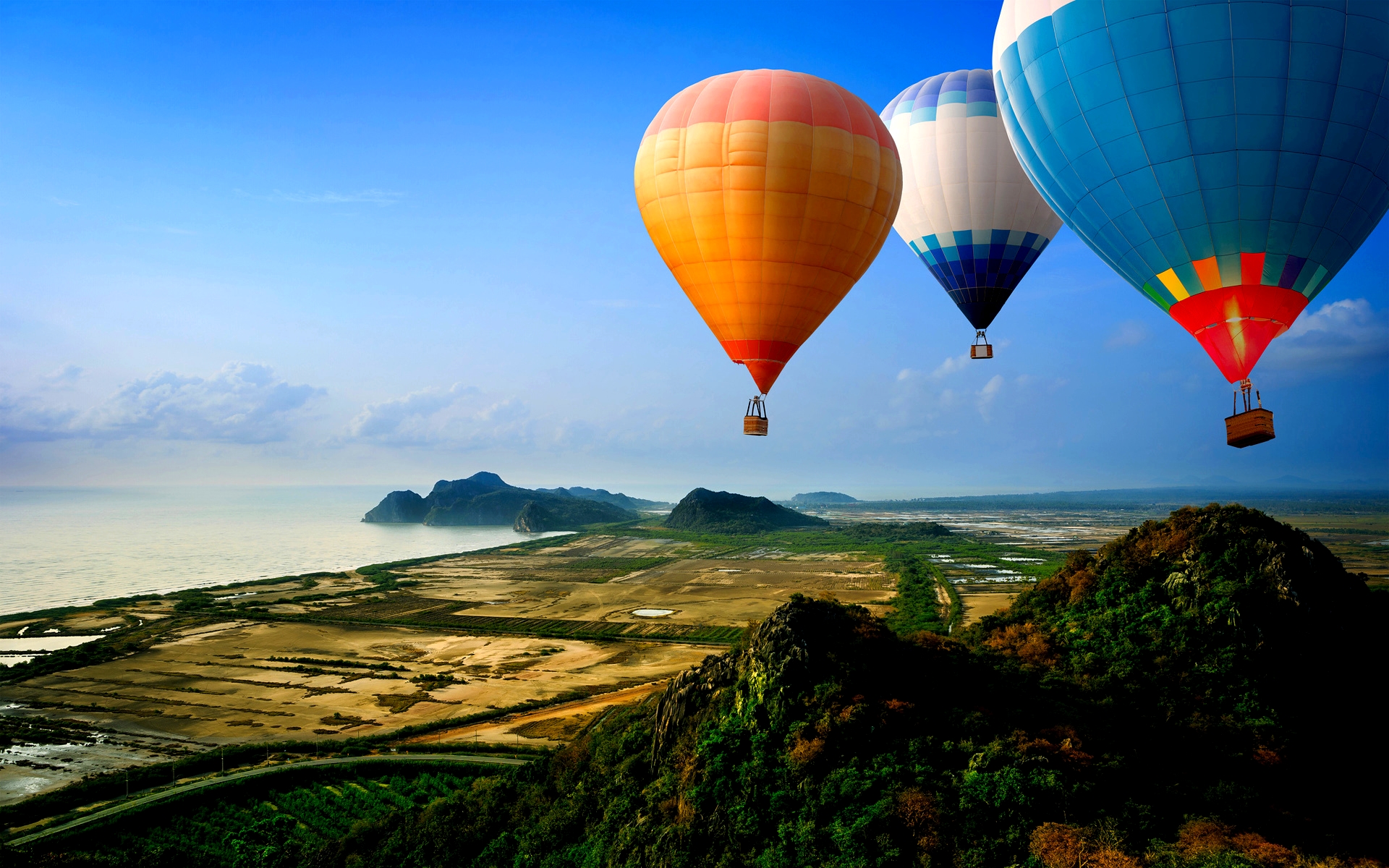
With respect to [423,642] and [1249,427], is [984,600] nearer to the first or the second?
[423,642]

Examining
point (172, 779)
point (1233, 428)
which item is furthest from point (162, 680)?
point (1233, 428)

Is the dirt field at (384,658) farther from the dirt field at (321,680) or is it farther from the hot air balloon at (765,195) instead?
the hot air balloon at (765,195)

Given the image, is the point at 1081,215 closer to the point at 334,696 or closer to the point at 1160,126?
the point at 1160,126

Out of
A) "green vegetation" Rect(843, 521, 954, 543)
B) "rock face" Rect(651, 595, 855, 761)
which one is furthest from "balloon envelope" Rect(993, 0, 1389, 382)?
"green vegetation" Rect(843, 521, 954, 543)

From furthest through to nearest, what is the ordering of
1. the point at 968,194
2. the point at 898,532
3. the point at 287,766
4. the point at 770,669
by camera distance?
the point at 898,532 < the point at 287,766 < the point at 968,194 < the point at 770,669

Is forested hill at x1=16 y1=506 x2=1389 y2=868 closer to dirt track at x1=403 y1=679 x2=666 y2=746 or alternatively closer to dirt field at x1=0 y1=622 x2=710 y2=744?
dirt track at x1=403 y1=679 x2=666 y2=746

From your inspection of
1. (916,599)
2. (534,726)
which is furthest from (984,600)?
(534,726)
